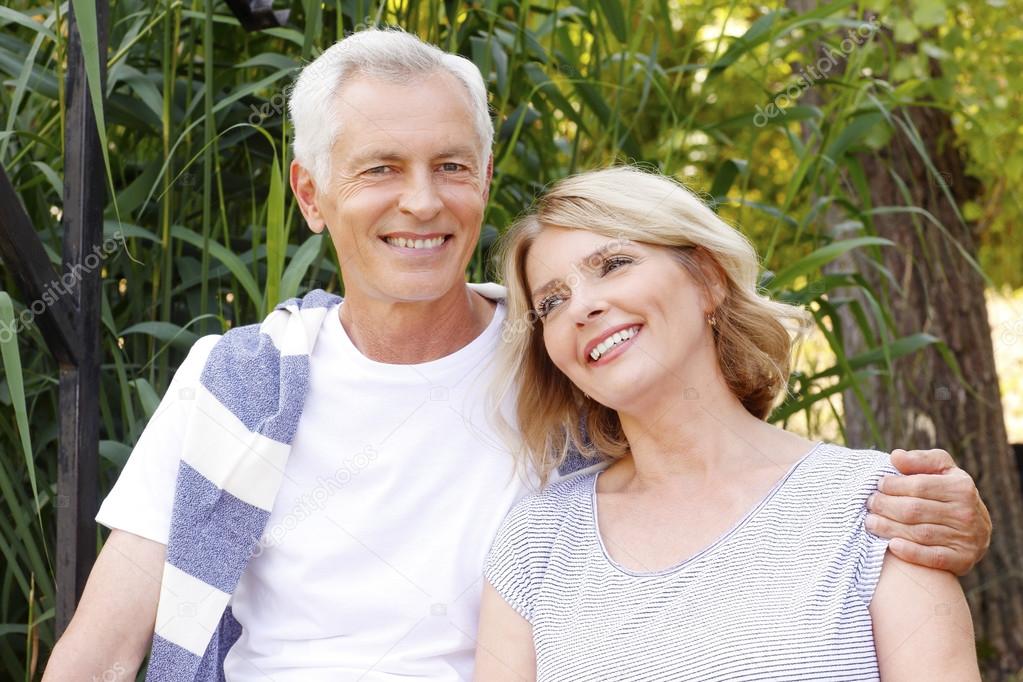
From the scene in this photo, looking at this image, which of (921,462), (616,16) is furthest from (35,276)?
(921,462)

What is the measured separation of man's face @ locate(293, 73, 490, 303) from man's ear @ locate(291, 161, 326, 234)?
0.08m

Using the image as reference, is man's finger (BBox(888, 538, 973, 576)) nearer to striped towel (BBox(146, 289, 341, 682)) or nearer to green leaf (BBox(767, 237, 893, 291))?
green leaf (BBox(767, 237, 893, 291))

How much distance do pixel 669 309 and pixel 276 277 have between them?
0.59 meters

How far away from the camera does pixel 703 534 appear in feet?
4.95

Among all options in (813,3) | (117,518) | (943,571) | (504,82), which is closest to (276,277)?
(117,518)

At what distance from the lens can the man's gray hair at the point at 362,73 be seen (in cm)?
170

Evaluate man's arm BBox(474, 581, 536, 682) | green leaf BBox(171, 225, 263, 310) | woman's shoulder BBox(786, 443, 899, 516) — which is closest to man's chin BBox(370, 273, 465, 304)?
green leaf BBox(171, 225, 263, 310)

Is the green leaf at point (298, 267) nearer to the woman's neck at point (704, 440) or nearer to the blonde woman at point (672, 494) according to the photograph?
the blonde woman at point (672, 494)

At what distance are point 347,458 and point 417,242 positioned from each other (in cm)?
32

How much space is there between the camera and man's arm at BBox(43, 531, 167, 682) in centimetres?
153

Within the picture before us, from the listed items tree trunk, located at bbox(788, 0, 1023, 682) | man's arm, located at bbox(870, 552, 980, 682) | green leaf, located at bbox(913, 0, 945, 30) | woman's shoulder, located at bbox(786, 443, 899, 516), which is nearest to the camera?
man's arm, located at bbox(870, 552, 980, 682)

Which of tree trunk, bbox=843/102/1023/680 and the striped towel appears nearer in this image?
the striped towel

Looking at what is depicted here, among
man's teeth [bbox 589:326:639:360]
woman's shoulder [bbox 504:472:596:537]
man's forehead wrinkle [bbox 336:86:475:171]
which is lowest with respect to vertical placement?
woman's shoulder [bbox 504:472:596:537]

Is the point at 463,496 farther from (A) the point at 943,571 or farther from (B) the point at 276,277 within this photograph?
(A) the point at 943,571
